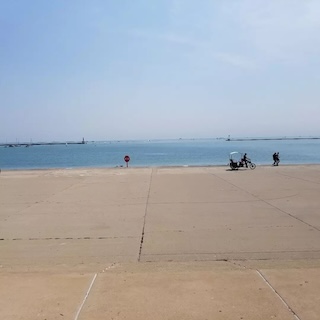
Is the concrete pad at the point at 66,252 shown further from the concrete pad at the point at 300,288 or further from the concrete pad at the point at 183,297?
the concrete pad at the point at 300,288

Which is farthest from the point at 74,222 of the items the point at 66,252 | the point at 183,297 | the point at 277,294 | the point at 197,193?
the point at 197,193

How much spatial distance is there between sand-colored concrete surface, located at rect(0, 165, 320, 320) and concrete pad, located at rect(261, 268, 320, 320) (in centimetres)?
1

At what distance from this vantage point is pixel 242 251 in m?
5.92

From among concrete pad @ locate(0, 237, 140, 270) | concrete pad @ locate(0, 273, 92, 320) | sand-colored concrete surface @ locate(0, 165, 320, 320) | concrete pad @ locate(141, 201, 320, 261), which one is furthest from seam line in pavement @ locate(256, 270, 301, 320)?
concrete pad @ locate(0, 273, 92, 320)

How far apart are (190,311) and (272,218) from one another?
535cm

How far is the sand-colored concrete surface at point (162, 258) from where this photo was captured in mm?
3756

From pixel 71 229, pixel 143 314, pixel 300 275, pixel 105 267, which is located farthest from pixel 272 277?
pixel 71 229

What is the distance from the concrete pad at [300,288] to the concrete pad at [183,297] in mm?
127

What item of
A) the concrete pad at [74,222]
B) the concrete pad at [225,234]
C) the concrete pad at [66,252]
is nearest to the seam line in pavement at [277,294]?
the concrete pad at [225,234]

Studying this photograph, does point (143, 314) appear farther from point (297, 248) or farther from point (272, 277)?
point (297, 248)

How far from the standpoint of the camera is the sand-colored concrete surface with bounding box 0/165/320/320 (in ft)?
12.3

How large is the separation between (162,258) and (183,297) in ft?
5.65

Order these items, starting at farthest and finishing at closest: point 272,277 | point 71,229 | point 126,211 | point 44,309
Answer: point 126,211 → point 71,229 → point 272,277 → point 44,309

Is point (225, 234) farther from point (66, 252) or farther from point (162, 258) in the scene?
point (66, 252)
